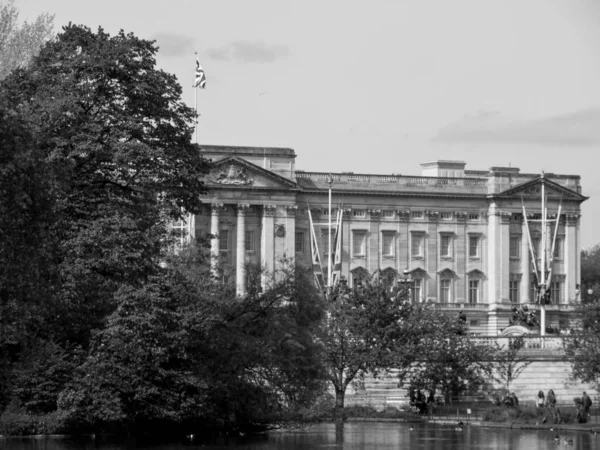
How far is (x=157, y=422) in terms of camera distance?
56.5 meters

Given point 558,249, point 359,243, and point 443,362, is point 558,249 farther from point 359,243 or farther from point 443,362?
point 443,362

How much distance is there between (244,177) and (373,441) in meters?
77.7

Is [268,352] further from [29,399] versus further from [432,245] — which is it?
[432,245]

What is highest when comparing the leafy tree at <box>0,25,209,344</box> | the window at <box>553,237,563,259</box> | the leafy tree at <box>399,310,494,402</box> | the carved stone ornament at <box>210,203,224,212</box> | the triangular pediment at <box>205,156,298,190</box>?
the triangular pediment at <box>205,156,298,190</box>

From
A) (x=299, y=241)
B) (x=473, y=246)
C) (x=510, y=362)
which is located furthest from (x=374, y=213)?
(x=510, y=362)

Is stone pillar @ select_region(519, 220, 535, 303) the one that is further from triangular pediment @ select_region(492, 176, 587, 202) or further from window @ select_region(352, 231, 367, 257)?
window @ select_region(352, 231, 367, 257)

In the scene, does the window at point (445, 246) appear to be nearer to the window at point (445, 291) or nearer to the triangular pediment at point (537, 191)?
the window at point (445, 291)

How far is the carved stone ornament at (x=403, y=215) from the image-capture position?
146m

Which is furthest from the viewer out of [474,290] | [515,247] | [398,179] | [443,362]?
[515,247]

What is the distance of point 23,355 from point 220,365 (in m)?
8.53

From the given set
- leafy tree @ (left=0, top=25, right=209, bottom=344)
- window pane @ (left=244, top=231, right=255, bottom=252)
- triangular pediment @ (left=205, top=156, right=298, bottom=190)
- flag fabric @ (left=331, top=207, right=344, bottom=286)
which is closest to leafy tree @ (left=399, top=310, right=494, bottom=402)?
flag fabric @ (left=331, top=207, right=344, bottom=286)

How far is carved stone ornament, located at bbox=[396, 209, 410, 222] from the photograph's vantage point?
146m

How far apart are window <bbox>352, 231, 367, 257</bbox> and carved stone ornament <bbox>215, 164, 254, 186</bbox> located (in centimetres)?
990

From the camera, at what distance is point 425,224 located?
482 feet
